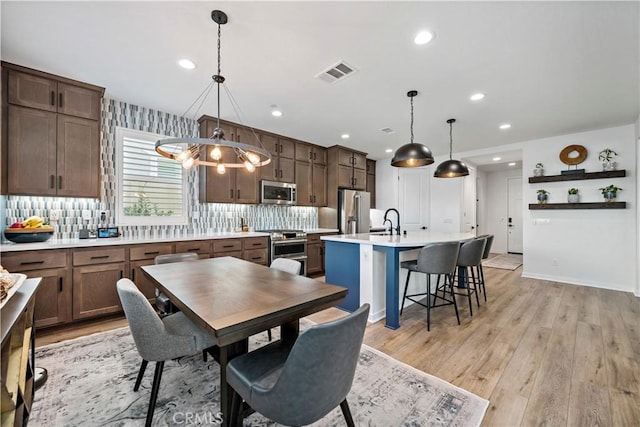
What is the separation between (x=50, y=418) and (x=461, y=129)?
558 centimetres

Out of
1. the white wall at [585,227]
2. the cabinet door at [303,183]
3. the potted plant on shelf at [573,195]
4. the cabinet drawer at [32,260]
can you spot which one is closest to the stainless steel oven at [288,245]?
the cabinet door at [303,183]

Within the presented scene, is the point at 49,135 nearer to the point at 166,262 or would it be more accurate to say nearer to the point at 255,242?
the point at 166,262

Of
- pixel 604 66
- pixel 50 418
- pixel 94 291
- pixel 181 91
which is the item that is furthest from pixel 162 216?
pixel 604 66

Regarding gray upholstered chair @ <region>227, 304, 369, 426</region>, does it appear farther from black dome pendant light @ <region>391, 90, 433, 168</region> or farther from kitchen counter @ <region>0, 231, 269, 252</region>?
kitchen counter @ <region>0, 231, 269, 252</region>

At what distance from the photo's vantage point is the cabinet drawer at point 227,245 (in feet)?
12.0

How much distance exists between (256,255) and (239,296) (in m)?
2.67

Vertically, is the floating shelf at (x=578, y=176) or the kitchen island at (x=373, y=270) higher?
the floating shelf at (x=578, y=176)

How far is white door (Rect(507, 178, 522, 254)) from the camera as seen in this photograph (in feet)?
25.3

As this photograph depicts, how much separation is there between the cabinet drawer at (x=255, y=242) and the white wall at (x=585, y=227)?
4995 mm

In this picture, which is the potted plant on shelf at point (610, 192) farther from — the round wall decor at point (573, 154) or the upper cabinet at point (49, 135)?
the upper cabinet at point (49, 135)

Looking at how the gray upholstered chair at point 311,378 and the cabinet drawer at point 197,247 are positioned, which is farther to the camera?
the cabinet drawer at point 197,247

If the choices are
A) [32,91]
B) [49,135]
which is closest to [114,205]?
[49,135]

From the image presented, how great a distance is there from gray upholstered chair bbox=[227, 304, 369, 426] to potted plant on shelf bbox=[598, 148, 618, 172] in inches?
222

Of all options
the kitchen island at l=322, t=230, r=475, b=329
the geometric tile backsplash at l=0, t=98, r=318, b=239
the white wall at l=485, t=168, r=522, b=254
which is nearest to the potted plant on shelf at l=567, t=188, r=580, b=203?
the kitchen island at l=322, t=230, r=475, b=329
